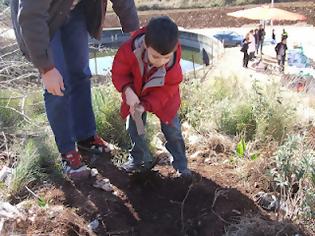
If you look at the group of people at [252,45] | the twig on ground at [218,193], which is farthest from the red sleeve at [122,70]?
the group of people at [252,45]

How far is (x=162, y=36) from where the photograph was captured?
6.61 ft

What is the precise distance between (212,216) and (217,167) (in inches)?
23.3

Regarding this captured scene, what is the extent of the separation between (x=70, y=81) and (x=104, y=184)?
1.87 feet

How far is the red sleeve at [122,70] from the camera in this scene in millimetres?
2270

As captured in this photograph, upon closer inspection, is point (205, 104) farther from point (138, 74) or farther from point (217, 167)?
point (138, 74)

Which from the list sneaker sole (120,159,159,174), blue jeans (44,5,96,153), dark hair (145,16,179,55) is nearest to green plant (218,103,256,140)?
sneaker sole (120,159,159,174)

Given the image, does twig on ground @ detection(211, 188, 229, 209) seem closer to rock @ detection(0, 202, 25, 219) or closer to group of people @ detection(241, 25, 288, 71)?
rock @ detection(0, 202, 25, 219)

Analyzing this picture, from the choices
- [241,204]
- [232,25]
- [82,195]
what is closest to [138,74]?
[82,195]

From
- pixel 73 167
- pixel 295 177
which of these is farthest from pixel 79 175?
pixel 295 177

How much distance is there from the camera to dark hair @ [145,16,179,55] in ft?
6.61

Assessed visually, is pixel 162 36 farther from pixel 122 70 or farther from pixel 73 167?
pixel 73 167

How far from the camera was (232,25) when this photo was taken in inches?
1025

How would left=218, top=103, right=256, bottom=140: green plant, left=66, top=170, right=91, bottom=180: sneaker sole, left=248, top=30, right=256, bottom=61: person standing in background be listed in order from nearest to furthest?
left=66, top=170, right=91, bottom=180: sneaker sole < left=218, top=103, right=256, bottom=140: green plant < left=248, top=30, right=256, bottom=61: person standing in background

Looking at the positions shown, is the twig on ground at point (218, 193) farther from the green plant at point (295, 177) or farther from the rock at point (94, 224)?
the rock at point (94, 224)
